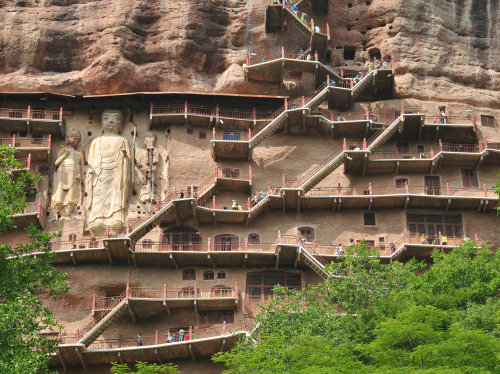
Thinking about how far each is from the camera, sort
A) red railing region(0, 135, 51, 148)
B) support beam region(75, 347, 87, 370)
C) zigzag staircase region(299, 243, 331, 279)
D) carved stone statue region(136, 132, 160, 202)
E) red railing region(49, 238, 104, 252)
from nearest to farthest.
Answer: support beam region(75, 347, 87, 370), zigzag staircase region(299, 243, 331, 279), red railing region(49, 238, 104, 252), carved stone statue region(136, 132, 160, 202), red railing region(0, 135, 51, 148)

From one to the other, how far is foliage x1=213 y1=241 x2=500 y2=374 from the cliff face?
43.6ft

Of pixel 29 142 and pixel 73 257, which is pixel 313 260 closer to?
pixel 73 257

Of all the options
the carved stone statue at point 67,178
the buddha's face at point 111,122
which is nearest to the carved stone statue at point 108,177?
the buddha's face at point 111,122

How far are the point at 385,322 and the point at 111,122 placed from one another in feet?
70.3

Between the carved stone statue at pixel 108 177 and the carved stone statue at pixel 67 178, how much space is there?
591 millimetres

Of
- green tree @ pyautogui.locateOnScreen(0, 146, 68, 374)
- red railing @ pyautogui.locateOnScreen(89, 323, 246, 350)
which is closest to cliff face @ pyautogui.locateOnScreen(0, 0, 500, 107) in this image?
red railing @ pyautogui.locateOnScreen(89, 323, 246, 350)

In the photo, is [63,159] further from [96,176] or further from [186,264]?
[186,264]

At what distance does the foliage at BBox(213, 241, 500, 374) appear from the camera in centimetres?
3578

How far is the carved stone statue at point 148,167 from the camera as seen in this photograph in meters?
51.7

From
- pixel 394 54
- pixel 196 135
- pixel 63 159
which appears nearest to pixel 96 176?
pixel 63 159

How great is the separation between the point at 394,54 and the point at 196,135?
11.9 m

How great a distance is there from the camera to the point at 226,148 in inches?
2072

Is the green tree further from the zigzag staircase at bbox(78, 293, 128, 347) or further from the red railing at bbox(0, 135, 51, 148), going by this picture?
the red railing at bbox(0, 135, 51, 148)

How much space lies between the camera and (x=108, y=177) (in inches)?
2034
